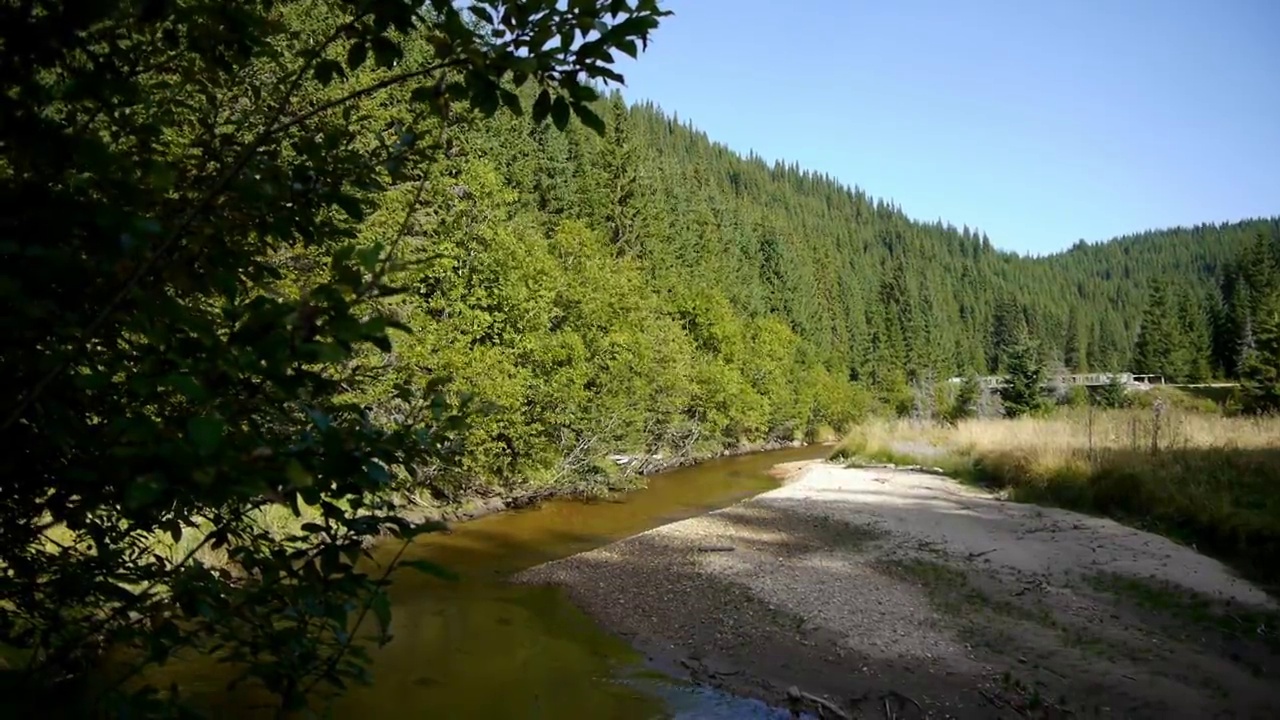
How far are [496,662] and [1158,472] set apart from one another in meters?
12.7

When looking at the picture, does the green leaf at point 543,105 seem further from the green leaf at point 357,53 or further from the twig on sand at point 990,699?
the twig on sand at point 990,699

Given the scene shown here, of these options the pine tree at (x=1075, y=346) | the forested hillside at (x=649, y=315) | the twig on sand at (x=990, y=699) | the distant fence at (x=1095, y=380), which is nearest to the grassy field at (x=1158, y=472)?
the twig on sand at (x=990, y=699)

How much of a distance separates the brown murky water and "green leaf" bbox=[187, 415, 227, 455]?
595 centimetres

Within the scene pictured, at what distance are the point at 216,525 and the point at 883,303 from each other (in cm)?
9748

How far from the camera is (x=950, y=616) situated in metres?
8.87

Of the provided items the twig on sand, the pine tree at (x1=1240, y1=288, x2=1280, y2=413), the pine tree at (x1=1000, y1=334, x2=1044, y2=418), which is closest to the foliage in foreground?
the twig on sand

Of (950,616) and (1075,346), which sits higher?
(1075,346)

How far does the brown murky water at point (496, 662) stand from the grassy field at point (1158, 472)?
830 centimetres

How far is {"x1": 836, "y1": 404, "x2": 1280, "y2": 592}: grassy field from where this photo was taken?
10.7 meters

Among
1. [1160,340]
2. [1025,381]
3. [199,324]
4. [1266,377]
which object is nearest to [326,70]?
[199,324]

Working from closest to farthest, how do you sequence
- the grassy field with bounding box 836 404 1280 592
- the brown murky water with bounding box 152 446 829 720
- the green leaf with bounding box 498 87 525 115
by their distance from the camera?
the green leaf with bounding box 498 87 525 115 < the brown murky water with bounding box 152 446 829 720 < the grassy field with bounding box 836 404 1280 592

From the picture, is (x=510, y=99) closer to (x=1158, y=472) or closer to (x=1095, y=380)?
(x=1158, y=472)

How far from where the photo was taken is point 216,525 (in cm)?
193

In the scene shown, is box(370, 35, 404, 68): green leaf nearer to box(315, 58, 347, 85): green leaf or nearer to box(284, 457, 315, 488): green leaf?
box(315, 58, 347, 85): green leaf
